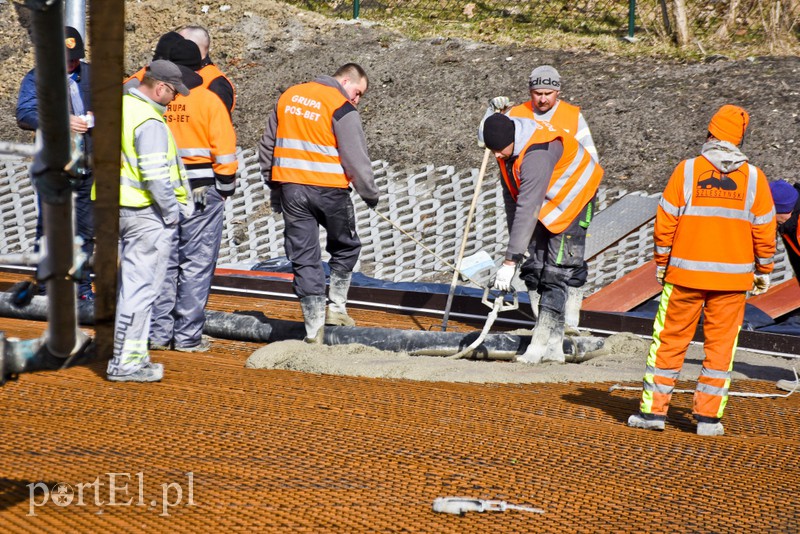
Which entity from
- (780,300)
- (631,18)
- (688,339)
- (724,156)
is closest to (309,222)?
(688,339)

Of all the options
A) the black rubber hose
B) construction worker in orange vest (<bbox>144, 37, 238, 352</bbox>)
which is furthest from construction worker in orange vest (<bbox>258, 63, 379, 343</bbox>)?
construction worker in orange vest (<bbox>144, 37, 238, 352</bbox>)

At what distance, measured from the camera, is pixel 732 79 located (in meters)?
13.8

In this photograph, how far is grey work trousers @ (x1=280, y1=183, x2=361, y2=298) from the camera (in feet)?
19.9

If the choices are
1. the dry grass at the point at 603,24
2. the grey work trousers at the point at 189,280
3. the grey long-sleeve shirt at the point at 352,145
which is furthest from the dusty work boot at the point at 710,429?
the dry grass at the point at 603,24

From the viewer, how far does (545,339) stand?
6133 mm

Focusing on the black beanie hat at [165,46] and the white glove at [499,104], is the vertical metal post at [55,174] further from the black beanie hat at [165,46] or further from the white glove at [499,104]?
the white glove at [499,104]

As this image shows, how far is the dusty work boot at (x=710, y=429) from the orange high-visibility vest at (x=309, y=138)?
8.97 feet

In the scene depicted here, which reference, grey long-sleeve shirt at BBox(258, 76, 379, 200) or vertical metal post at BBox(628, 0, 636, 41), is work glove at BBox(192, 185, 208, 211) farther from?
vertical metal post at BBox(628, 0, 636, 41)

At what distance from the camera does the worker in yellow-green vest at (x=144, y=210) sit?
185 inches

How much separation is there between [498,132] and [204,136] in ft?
6.05

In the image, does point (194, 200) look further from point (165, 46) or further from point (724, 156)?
point (724, 156)

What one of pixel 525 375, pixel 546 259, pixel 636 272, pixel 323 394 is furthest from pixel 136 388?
pixel 636 272

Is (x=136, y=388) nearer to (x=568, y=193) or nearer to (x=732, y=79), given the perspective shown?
(x=568, y=193)

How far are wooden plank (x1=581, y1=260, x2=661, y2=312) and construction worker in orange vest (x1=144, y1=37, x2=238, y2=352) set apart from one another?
3454 millimetres
